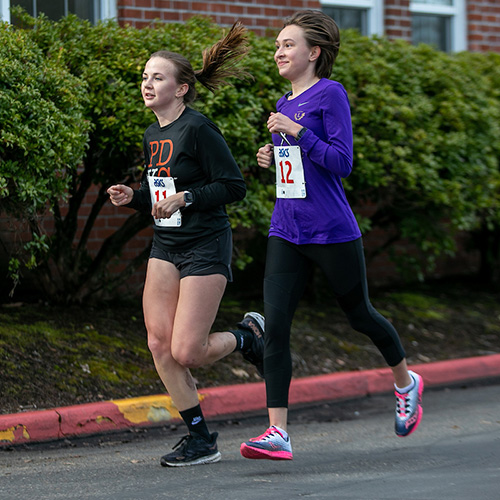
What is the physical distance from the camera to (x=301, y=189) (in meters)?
4.28

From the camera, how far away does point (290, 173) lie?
4.31 meters

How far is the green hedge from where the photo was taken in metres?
5.62

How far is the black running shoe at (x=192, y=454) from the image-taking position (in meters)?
4.30

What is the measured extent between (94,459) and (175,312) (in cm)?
95

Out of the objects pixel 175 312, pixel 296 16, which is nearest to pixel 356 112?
pixel 296 16

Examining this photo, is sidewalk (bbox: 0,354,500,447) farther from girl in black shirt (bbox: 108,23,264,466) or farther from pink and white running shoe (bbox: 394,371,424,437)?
pink and white running shoe (bbox: 394,371,424,437)

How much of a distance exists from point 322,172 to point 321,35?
2.28 ft

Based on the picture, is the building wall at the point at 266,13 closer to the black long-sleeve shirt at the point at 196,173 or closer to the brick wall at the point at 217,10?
the brick wall at the point at 217,10

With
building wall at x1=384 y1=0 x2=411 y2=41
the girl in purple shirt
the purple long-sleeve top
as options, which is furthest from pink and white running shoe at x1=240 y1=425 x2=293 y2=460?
building wall at x1=384 y1=0 x2=411 y2=41

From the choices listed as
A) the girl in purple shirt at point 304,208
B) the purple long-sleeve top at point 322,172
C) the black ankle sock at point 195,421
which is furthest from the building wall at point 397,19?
the black ankle sock at point 195,421

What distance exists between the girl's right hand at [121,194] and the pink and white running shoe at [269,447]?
4.35ft

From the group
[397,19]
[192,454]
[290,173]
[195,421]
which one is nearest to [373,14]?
[397,19]

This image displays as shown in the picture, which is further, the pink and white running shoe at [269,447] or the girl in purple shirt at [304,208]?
the girl in purple shirt at [304,208]

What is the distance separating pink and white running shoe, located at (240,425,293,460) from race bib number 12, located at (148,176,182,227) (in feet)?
3.57
